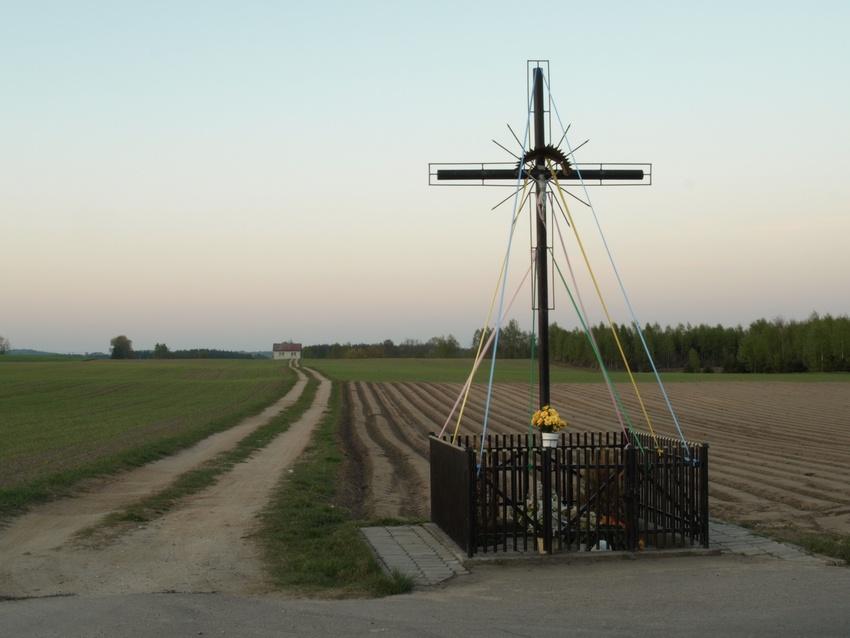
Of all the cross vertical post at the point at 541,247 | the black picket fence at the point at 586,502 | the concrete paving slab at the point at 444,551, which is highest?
the cross vertical post at the point at 541,247

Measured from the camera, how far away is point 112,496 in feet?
52.1

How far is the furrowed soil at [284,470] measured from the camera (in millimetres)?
9820

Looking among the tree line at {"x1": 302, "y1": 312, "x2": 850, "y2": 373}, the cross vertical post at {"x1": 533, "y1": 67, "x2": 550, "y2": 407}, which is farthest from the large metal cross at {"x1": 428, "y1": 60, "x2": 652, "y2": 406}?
the tree line at {"x1": 302, "y1": 312, "x2": 850, "y2": 373}

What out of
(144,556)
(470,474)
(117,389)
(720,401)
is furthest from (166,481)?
(117,389)

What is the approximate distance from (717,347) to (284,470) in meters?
123

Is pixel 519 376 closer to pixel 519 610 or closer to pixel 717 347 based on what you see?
pixel 717 347

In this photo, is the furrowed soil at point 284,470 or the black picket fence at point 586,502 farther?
the black picket fence at point 586,502

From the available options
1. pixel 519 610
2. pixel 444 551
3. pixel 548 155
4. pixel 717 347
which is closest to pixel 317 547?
pixel 444 551

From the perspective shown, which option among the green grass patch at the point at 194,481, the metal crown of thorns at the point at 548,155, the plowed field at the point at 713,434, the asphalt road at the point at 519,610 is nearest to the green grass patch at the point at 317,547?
the asphalt road at the point at 519,610

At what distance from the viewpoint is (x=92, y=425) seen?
33.1 metres

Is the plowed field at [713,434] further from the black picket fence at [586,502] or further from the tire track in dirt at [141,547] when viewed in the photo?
the black picket fence at [586,502]

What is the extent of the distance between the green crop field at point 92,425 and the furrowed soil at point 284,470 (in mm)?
851

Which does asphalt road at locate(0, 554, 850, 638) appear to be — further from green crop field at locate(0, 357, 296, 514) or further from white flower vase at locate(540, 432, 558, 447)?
green crop field at locate(0, 357, 296, 514)

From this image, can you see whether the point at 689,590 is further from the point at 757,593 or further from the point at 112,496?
the point at 112,496
